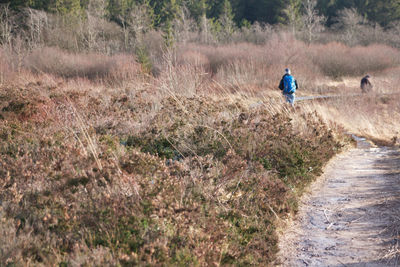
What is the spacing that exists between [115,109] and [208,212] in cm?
545

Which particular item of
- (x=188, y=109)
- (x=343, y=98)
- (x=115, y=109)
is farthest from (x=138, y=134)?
(x=343, y=98)

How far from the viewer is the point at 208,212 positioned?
506 cm

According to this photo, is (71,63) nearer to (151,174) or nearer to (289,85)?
(289,85)

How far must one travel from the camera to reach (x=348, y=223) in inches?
239

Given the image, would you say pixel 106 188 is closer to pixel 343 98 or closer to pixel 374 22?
pixel 343 98

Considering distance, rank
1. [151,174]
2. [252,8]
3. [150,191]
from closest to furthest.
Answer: [150,191], [151,174], [252,8]

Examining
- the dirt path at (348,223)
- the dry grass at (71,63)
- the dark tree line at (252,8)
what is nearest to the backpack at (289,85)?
the dirt path at (348,223)

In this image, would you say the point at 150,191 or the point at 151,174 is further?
the point at 151,174

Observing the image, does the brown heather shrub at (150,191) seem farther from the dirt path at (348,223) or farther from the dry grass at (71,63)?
the dry grass at (71,63)

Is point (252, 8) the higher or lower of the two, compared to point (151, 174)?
higher

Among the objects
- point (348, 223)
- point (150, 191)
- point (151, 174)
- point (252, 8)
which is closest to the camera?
point (150, 191)

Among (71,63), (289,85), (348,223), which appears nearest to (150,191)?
(348,223)

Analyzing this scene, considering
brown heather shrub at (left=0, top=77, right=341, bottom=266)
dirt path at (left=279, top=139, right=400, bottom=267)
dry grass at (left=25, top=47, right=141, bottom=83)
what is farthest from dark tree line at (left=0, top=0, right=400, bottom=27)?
dirt path at (left=279, top=139, right=400, bottom=267)

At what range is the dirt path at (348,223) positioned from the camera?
505cm
